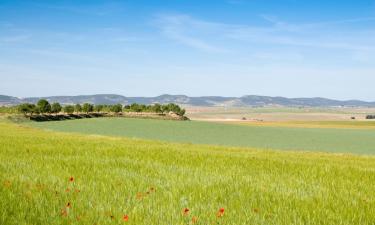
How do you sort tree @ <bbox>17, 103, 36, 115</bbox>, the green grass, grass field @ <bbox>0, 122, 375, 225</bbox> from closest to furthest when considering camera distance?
grass field @ <bbox>0, 122, 375, 225</bbox> < the green grass < tree @ <bbox>17, 103, 36, 115</bbox>

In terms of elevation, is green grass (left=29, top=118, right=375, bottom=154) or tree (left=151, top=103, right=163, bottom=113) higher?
tree (left=151, top=103, right=163, bottom=113)

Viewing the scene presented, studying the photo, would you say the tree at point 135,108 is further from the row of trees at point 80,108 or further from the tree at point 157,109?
the tree at point 157,109

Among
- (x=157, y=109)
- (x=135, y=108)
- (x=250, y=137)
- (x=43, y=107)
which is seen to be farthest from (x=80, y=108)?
(x=250, y=137)

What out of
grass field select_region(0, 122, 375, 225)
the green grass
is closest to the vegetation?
the green grass

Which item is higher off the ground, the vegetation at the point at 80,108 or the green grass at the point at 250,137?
the vegetation at the point at 80,108

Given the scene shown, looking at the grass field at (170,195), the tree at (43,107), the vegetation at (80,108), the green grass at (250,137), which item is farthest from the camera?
the tree at (43,107)

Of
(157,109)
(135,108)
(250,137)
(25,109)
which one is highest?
(25,109)

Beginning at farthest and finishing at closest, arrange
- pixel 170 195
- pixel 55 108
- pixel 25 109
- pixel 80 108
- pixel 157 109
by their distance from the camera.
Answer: pixel 157 109 → pixel 80 108 → pixel 55 108 → pixel 25 109 → pixel 170 195

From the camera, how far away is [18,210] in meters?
7.98

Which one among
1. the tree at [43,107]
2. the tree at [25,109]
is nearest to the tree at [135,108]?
the tree at [43,107]

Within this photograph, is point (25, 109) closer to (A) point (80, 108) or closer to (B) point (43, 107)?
(B) point (43, 107)

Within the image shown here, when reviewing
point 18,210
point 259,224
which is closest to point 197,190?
point 259,224

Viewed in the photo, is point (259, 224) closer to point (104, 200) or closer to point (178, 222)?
point (178, 222)

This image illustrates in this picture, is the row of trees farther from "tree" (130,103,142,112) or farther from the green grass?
the green grass
